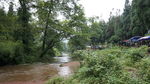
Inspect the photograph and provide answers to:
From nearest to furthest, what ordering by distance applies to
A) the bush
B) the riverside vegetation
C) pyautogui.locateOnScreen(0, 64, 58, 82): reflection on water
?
the riverside vegetation
pyautogui.locateOnScreen(0, 64, 58, 82): reflection on water
the bush

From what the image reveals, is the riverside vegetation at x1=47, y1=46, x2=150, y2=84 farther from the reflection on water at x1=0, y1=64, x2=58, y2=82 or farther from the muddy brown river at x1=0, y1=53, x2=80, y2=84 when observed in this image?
the reflection on water at x1=0, y1=64, x2=58, y2=82

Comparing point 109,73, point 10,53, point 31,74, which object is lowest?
point 31,74

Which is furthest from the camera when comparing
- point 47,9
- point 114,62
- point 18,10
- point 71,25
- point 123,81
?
point 71,25

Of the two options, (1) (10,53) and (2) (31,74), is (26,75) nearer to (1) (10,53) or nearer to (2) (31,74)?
(2) (31,74)

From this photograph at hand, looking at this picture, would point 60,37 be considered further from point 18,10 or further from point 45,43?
point 18,10

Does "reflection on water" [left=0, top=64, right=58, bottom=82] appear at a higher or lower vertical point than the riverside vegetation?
lower

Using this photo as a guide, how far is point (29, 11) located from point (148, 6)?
1791 centimetres

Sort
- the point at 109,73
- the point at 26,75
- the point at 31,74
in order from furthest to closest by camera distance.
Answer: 1. the point at 31,74
2. the point at 26,75
3. the point at 109,73

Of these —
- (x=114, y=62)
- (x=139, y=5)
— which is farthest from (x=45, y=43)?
(x=114, y=62)

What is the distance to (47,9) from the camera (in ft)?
71.3

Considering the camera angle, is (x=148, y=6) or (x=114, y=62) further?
(x=148, y=6)

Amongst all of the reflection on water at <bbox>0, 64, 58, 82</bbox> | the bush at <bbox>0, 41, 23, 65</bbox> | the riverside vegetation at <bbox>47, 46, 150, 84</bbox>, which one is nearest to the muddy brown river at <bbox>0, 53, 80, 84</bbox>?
the reflection on water at <bbox>0, 64, 58, 82</bbox>

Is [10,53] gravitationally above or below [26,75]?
above

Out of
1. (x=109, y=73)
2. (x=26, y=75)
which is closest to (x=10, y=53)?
(x=26, y=75)
